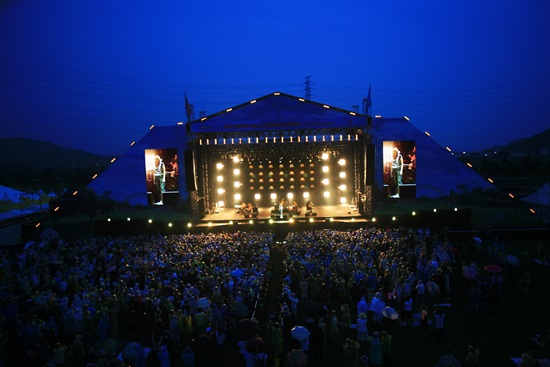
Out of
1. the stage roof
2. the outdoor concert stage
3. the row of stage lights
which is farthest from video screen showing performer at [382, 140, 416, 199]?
the row of stage lights

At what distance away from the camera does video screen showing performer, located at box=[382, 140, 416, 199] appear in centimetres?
2692

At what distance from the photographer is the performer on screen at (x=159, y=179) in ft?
89.7

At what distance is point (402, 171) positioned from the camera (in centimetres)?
2698

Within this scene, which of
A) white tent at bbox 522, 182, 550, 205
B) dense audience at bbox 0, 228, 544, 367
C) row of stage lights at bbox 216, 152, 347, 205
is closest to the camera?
dense audience at bbox 0, 228, 544, 367

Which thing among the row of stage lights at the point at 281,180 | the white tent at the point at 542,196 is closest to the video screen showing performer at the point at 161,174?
the row of stage lights at the point at 281,180

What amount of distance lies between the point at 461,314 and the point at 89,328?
928 cm

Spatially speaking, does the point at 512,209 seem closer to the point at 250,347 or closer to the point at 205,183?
the point at 205,183

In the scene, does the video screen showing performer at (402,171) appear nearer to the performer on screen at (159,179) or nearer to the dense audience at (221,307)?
the dense audience at (221,307)

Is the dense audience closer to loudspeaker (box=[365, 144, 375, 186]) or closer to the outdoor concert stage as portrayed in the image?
the outdoor concert stage

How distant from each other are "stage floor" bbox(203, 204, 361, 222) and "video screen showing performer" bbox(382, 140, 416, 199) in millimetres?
2883

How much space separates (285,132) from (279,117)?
1.03 meters

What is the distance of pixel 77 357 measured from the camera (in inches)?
316

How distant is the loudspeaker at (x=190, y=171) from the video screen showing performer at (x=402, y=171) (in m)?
12.4

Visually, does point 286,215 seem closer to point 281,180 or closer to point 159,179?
point 281,180
